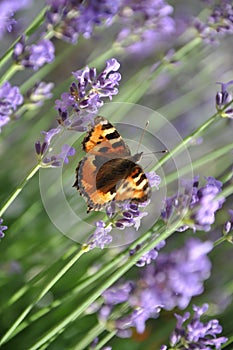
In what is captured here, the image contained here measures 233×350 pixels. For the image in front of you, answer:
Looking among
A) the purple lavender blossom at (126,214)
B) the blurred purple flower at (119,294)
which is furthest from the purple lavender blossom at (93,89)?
the blurred purple flower at (119,294)

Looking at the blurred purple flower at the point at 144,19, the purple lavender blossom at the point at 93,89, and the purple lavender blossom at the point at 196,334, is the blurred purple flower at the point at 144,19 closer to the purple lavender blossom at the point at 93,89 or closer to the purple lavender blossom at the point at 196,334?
the purple lavender blossom at the point at 93,89

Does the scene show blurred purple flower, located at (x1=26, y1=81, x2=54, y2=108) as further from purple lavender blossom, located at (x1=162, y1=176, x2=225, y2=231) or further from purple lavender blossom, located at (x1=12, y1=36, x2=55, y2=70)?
purple lavender blossom, located at (x1=162, y1=176, x2=225, y2=231)

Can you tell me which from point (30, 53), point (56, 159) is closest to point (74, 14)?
point (30, 53)

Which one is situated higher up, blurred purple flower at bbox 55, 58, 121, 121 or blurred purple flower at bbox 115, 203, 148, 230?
blurred purple flower at bbox 55, 58, 121, 121

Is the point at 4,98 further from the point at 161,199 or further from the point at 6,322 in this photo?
the point at 6,322

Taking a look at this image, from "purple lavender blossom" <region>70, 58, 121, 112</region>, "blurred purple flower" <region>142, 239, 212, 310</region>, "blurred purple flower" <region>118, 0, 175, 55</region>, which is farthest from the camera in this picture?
"blurred purple flower" <region>118, 0, 175, 55</region>

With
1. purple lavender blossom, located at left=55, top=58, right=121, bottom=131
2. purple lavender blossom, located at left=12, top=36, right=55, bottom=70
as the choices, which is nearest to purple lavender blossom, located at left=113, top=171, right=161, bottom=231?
purple lavender blossom, located at left=55, top=58, right=121, bottom=131

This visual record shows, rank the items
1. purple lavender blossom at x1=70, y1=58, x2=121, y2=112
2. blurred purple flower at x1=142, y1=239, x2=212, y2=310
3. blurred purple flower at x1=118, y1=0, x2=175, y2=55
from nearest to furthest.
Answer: blurred purple flower at x1=142, y1=239, x2=212, y2=310 < purple lavender blossom at x1=70, y1=58, x2=121, y2=112 < blurred purple flower at x1=118, y1=0, x2=175, y2=55
